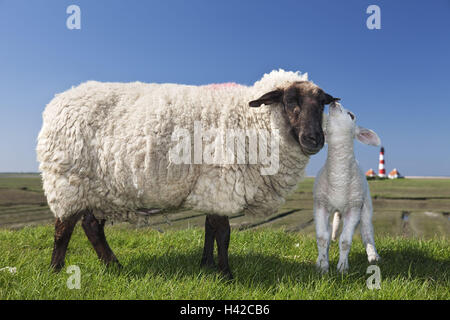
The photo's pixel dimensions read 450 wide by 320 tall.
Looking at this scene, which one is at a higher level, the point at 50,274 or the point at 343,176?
the point at 343,176

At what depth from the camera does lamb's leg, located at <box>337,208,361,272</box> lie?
3439 mm

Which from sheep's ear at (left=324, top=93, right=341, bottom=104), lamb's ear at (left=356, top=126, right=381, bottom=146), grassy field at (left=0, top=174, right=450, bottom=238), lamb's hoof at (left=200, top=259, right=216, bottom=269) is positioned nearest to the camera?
lamb's ear at (left=356, top=126, right=381, bottom=146)

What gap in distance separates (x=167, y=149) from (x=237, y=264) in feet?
5.47

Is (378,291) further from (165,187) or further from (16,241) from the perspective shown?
(16,241)

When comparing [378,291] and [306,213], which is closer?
[378,291]

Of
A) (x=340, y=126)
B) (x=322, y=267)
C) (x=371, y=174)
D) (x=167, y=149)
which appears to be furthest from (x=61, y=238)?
(x=371, y=174)

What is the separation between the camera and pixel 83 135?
363 centimetres

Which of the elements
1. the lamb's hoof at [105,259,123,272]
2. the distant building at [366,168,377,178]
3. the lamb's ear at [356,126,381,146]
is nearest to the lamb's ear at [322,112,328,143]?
the lamb's ear at [356,126,381,146]

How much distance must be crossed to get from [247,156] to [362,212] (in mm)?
1544

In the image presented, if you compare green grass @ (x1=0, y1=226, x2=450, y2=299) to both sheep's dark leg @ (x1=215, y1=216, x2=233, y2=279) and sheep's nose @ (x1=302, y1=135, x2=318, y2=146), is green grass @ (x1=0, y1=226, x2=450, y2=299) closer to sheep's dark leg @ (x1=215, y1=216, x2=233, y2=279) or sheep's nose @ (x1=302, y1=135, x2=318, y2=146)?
sheep's dark leg @ (x1=215, y1=216, x2=233, y2=279)

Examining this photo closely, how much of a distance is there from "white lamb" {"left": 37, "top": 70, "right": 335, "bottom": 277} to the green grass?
1.48 ft

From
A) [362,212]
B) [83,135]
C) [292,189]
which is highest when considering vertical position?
[83,135]

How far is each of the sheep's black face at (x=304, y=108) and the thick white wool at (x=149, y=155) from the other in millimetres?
130
